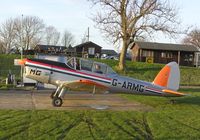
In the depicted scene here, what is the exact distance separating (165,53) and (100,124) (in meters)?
46.6

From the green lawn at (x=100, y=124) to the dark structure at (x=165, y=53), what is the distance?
41106 mm

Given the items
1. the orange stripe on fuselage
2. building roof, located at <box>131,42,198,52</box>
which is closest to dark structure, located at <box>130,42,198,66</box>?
building roof, located at <box>131,42,198,52</box>

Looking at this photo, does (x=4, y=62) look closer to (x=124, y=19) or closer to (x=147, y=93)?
Result: (x=124, y=19)

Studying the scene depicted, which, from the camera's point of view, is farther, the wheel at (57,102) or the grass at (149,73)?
the grass at (149,73)

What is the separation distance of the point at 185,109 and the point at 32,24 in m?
88.5

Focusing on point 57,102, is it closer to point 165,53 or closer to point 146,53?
point 146,53

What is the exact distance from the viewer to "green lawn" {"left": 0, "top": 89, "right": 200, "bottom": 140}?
947 centimetres

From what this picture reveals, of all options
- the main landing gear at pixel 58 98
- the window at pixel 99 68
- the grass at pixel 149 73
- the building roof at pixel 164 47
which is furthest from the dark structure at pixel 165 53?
the main landing gear at pixel 58 98

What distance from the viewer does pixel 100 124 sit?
10828 millimetres

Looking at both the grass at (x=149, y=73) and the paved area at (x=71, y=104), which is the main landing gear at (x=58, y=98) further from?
the grass at (x=149, y=73)

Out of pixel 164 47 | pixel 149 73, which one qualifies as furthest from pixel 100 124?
pixel 164 47

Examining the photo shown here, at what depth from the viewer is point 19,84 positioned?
73.0 feet

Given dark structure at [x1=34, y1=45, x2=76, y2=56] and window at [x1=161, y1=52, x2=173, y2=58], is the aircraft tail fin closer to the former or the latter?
dark structure at [x1=34, y1=45, x2=76, y2=56]

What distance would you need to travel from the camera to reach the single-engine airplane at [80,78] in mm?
14344
